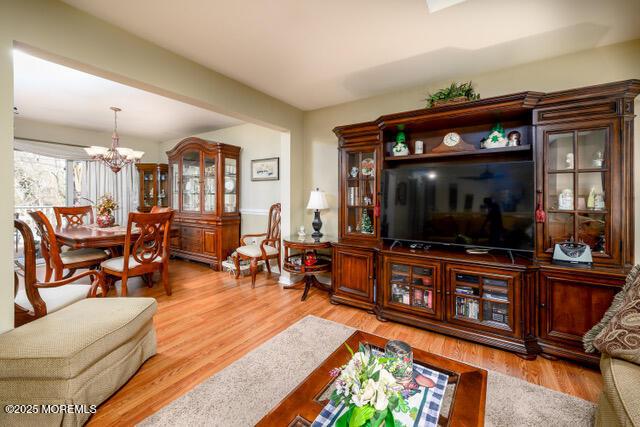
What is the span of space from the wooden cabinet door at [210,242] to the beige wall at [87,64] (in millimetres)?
2231

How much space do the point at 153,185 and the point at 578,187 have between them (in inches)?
261

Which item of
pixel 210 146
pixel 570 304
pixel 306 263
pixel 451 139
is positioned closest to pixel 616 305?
pixel 570 304

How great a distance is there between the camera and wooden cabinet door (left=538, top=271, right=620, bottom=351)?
74.3 inches

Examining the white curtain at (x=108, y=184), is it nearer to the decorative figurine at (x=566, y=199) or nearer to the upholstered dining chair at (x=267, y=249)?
the upholstered dining chair at (x=267, y=249)

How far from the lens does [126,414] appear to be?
4.87ft

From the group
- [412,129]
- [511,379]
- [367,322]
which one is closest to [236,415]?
[367,322]

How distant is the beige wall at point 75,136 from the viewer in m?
4.28

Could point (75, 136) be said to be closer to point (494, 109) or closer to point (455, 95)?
point (455, 95)

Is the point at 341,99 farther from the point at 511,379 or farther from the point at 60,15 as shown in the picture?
the point at 511,379

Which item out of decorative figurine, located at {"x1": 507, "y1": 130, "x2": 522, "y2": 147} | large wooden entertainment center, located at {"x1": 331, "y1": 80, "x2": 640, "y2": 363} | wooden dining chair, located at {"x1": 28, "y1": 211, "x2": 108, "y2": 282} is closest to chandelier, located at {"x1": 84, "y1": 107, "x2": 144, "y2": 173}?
wooden dining chair, located at {"x1": 28, "y1": 211, "x2": 108, "y2": 282}

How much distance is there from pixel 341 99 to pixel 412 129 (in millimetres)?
1051

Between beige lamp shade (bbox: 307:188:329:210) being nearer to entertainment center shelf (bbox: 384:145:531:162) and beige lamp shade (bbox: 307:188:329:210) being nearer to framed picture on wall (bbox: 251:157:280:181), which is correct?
entertainment center shelf (bbox: 384:145:531:162)

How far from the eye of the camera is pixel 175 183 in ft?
16.8

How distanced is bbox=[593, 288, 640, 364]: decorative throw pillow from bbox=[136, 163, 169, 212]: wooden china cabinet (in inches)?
252
